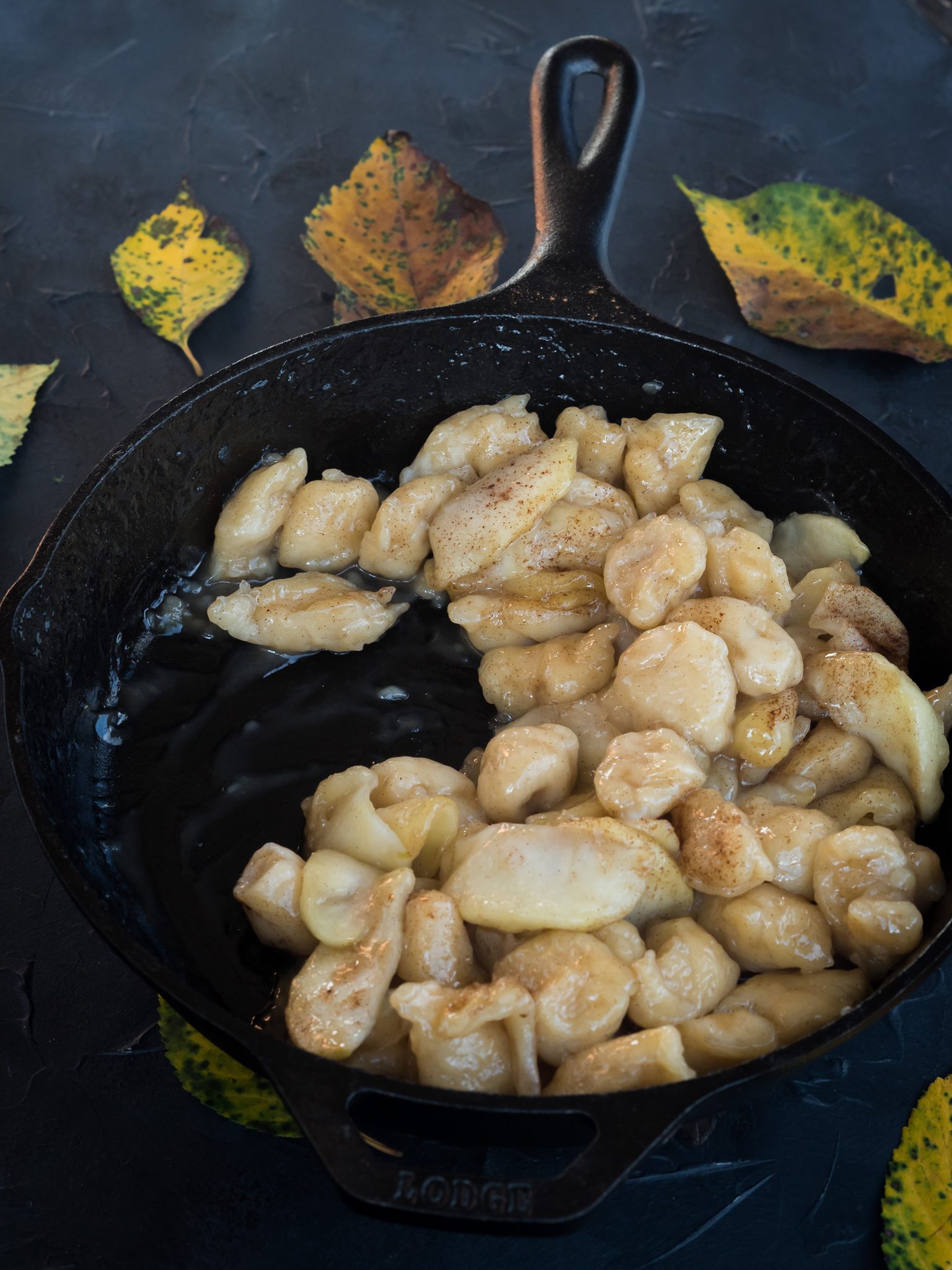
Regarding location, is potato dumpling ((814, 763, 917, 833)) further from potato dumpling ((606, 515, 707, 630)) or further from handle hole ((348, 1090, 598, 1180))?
handle hole ((348, 1090, 598, 1180))

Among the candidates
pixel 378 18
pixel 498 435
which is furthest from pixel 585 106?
pixel 498 435

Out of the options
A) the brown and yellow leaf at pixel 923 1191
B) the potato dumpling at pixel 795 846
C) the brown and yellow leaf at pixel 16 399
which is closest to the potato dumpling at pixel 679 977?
the potato dumpling at pixel 795 846

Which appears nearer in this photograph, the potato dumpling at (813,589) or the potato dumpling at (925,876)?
the potato dumpling at (925,876)

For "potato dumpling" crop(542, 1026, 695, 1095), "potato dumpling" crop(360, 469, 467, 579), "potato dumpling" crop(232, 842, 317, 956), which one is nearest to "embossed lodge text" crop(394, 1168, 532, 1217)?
"potato dumpling" crop(542, 1026, 695, 1095)

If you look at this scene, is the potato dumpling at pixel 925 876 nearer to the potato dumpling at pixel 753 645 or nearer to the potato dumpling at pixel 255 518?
the potato dumpling at pixel 753 645

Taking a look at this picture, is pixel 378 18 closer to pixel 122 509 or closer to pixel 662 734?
Answer: pixel 122 509

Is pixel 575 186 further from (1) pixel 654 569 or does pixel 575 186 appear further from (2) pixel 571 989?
(2) pixel 571 989
